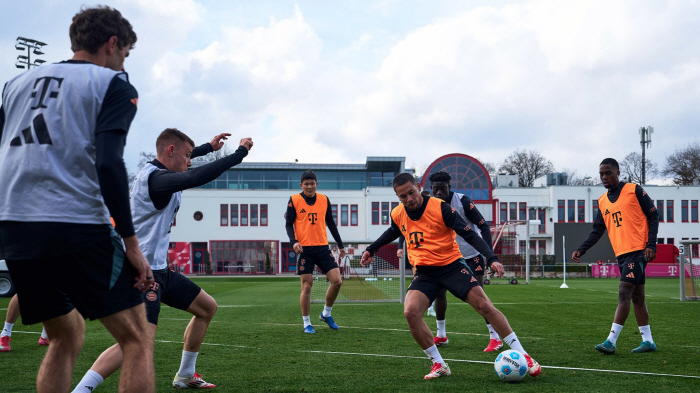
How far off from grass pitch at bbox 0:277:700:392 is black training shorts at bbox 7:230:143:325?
8.29 ft

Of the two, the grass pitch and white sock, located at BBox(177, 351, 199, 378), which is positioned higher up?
white sock, located at BBox(177, 351, 199, 378)

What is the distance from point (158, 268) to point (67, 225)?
1902 millimetres

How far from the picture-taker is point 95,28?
2912 mm

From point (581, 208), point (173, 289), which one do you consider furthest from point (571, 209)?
point (173, 289)

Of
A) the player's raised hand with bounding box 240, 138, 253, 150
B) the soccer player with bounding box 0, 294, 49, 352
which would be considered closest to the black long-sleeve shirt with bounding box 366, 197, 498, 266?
the player's raised hand with bounding box 240, 138, 253, 150

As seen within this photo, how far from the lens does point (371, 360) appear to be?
6.54 meters

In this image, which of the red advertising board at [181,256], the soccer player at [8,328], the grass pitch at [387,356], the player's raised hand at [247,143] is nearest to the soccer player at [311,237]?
the grass pitch at [387,356]

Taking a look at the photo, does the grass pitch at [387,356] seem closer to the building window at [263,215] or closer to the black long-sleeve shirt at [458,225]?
the black long-sleeve shirt at [458,225]

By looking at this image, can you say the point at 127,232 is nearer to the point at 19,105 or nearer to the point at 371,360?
the point at 19,105

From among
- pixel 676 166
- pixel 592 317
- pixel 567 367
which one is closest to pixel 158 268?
pixel 567 367

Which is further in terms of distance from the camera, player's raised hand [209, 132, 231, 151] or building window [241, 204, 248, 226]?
building window [241, 204, 248, 226]

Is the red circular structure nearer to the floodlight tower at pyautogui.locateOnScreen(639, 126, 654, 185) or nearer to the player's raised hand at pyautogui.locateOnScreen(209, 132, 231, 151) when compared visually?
the floodlight tower at pyautogui.locateOnScreen(639, 126, 654, 185)

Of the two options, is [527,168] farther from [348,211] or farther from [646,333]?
[646,333]

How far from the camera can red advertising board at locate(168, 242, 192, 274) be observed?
5256 cm
